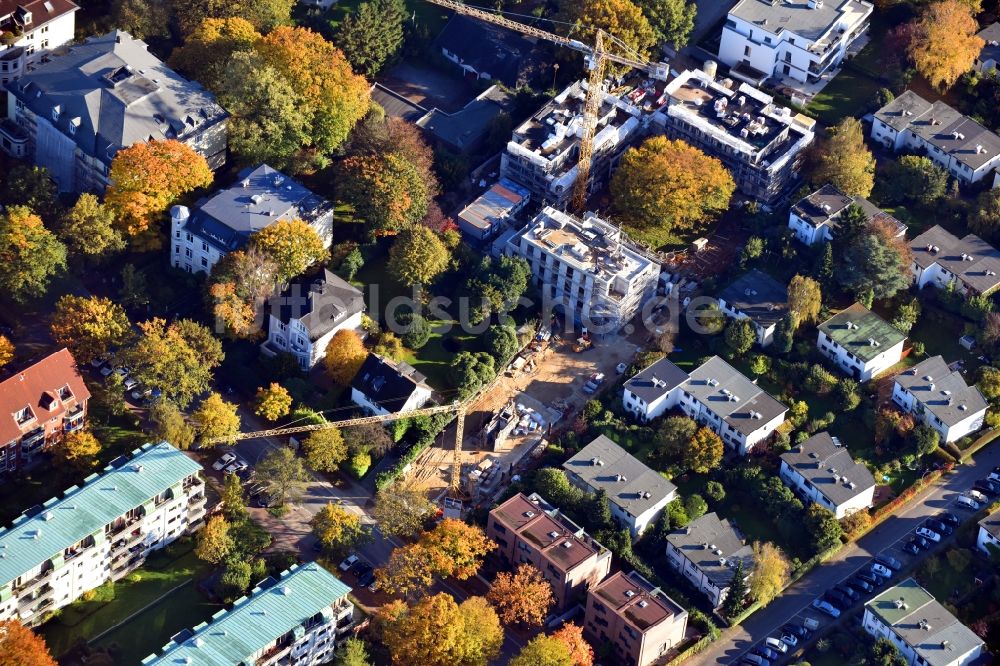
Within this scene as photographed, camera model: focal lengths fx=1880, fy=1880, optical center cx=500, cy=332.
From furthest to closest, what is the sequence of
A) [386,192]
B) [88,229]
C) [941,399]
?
[386,192]
[88,229]
[941,399]

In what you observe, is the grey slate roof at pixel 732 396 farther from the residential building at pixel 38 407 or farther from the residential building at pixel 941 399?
the residential building at pixel 38 407

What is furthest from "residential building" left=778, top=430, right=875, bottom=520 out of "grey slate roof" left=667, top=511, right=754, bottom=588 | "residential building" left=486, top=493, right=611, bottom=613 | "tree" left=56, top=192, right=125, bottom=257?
"tree" left=56, top=192, right=125, bottom=257

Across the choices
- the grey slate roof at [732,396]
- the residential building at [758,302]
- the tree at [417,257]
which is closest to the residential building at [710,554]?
the grey slate roof at [732,396]

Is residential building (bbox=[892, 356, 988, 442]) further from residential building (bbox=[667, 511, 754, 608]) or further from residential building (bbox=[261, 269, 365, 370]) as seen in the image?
residential building (bbox=[261, 269, 365, 370])

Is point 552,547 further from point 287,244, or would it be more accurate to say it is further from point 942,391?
point 942,391

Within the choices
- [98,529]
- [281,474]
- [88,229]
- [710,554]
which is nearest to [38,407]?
[98,529]

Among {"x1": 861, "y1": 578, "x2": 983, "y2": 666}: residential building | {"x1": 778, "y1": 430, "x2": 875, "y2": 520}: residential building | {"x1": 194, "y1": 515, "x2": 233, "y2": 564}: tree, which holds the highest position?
{"x1": 778, "y1": 430, "x2": 875, "y2": 520}: residential building

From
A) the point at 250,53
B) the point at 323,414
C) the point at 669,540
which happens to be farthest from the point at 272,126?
the point at 669,540
